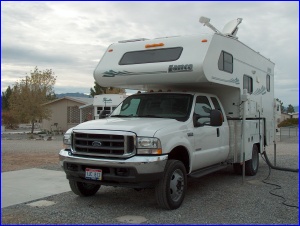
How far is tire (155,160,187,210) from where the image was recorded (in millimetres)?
6074

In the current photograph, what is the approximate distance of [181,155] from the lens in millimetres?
6809

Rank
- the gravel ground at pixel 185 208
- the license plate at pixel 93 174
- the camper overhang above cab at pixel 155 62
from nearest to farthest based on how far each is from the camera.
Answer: the gravel ground at pixel 185 208
the license plate at pixel 93 174
the camper overhang above cab at pixel 155 62

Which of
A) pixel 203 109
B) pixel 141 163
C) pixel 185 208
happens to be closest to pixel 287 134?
pixel 203 109

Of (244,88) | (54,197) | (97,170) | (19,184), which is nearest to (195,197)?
(97,170)

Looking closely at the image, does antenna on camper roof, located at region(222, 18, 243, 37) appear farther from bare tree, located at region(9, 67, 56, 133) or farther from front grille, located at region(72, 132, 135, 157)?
bare tree, located at region(9, 67, 56, 133)

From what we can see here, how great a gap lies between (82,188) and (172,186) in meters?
1.80

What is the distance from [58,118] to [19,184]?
2833 cm

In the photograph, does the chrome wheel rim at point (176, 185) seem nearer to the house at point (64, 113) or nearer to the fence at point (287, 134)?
the fence at point (287, 134)

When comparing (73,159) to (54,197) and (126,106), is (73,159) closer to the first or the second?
(54,197)

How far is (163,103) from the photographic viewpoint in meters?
7.52

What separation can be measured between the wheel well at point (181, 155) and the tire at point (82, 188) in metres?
1.80

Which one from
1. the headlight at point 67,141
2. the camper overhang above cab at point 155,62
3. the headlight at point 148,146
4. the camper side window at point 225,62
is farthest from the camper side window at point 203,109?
the headlight at point 67,141

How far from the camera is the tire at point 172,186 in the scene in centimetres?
607

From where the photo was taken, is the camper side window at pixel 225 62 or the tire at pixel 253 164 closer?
the camper side window at pixel 225 62
